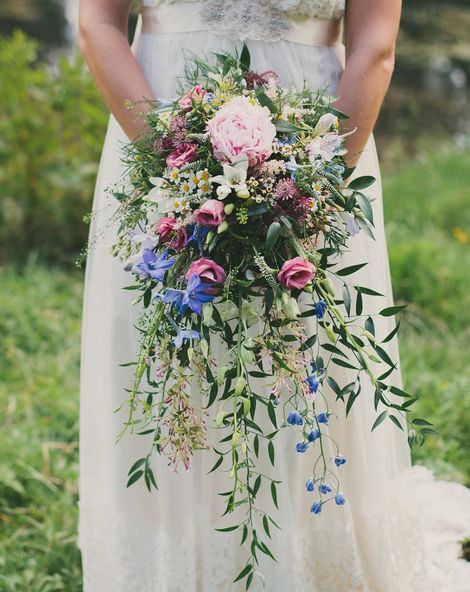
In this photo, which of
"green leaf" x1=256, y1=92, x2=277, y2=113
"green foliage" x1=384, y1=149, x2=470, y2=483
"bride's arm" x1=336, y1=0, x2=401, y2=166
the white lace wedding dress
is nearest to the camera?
"green leaf" x1=256, y1=92, x2=277, y2=113

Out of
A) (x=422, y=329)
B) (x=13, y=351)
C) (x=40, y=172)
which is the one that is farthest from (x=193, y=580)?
(x=40, y=172)

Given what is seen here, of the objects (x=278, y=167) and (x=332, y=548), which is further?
(x=332, y=548)

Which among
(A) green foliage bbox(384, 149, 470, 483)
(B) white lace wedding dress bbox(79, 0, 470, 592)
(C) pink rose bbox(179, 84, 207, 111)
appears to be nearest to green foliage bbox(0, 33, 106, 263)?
(A) green foliage bbox(384, 149, 470, 483)

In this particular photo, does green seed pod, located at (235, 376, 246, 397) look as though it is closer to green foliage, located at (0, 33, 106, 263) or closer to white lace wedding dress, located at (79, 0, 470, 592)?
white lace wedding dress, located at (79, 0, 470, 592)

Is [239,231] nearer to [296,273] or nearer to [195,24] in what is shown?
[296,273]

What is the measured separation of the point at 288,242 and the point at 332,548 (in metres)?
0.84

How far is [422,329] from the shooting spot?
3.48 m

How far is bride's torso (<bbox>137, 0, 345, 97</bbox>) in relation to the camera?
1.67 meters

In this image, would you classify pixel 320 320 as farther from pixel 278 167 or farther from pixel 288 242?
pixel 278 167

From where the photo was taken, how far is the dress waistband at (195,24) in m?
1.69

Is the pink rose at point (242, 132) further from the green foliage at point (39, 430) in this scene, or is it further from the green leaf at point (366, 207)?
the green foliage at point (39, 430)

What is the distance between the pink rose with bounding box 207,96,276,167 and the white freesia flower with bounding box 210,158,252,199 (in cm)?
1

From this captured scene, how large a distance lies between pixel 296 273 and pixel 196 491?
0.72m

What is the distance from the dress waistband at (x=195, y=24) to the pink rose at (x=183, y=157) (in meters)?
0.41
